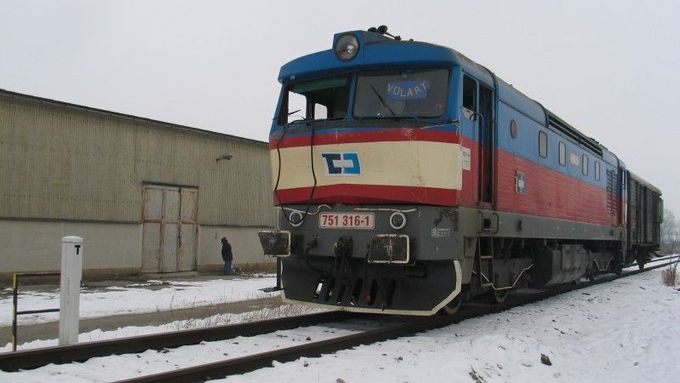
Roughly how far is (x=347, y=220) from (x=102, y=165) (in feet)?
40.3

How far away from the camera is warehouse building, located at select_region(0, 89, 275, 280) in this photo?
1567 centimetres

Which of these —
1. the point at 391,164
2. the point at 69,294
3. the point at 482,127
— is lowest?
the point at 69,294

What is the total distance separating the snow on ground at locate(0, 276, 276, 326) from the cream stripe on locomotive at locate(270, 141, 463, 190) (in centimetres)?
462

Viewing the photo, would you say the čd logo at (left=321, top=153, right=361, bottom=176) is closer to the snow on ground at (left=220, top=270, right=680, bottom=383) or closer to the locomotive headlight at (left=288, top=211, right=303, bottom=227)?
the locomotive headlight at (left=288, top=211, right=303, bottom=227)

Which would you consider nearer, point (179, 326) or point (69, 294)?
point (69, 294)

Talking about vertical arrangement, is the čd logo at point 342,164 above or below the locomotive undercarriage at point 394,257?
above

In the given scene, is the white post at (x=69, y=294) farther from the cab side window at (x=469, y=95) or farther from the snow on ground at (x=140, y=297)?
the cab side window at (x=469, y=95)

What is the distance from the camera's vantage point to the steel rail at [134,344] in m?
5.26

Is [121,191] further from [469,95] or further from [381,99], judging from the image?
[469,95]

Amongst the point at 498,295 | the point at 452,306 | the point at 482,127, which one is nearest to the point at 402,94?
the point at 482,127

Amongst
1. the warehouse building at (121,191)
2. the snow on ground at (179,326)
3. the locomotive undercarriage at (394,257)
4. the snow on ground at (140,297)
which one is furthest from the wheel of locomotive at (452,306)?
the warehouse building at (121,191)

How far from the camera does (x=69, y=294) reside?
6.40 metres

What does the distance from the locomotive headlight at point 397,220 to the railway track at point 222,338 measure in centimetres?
129

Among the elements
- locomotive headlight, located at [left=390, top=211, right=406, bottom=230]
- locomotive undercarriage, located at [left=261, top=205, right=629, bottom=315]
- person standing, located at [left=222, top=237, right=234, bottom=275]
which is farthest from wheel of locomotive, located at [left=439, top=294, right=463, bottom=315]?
person standing, located at [left=222, top=237, right=234, bottom=275]
